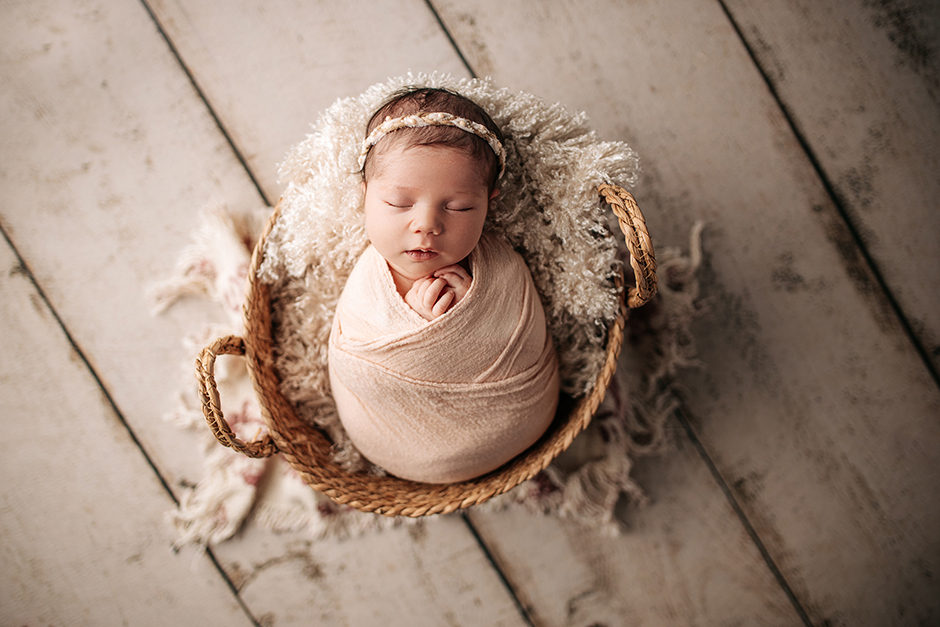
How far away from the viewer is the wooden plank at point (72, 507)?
1.17m

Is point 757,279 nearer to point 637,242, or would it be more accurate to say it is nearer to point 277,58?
point 637,242

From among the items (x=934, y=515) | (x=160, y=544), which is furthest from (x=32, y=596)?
(x=934, y=515)

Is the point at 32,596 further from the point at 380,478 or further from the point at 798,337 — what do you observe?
the point at 798,337

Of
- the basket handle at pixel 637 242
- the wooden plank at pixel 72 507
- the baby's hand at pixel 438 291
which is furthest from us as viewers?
the wooden plank at pixel 72 507

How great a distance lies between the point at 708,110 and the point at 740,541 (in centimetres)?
104

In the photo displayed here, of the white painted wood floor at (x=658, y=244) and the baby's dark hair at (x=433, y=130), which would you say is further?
the white painted wood floor at (x=658, y=244)

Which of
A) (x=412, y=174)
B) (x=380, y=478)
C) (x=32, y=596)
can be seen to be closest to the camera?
(x=412, y=174)

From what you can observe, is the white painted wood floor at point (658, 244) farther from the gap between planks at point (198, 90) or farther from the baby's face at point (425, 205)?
the baby's face at point (425, 205)

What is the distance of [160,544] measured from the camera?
3.88ft

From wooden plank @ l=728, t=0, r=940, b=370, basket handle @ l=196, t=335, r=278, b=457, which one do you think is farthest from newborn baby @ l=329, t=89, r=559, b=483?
wooden plank @ l=728, t=0, r=940, b=370

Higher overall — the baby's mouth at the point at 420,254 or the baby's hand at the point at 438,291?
the baby's mouth at the point at 420,254

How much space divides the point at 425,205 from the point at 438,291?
169 millimetres

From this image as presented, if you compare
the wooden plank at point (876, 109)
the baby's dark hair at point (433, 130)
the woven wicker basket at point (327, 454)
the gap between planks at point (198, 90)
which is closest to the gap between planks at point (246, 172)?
the gap between planks at point (198, 90)

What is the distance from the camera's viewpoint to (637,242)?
2.78ft
